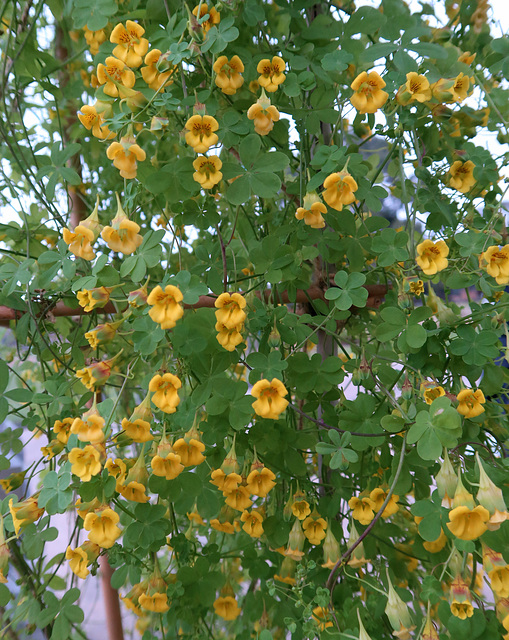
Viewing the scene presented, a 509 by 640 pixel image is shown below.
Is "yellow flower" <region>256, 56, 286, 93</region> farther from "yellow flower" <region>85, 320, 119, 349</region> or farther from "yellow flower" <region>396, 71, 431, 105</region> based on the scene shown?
"yellow flower" <region>85, 320, 119, 349</region>

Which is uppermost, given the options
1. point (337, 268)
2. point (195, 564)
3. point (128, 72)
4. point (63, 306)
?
point (128, 72)

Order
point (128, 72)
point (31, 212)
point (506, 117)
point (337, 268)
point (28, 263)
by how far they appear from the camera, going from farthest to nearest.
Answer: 1. point (31, 212)
2. point (337, 268)
3. point (506, 117)
4. point (28, 263)
5. point (128, 72)

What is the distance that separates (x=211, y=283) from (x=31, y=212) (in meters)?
0.81

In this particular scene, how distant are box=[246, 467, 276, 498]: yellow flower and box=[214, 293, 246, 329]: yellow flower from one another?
0.24 meters

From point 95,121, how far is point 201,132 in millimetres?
207

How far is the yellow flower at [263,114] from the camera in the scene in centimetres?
78

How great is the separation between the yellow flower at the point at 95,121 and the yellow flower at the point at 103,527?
56 centimetres

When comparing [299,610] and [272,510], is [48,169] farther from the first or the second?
[299,610]

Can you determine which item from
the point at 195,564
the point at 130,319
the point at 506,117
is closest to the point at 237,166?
the point at 130,319

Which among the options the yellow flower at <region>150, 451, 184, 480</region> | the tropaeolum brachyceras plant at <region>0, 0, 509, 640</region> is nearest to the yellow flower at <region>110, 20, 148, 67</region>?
the tropaeolum brachyceras plant at <region>0, 0, 509, 640</region>

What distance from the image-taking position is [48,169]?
104cm

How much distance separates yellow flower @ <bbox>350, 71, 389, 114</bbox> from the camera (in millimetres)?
767

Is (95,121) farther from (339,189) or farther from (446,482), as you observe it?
(446,482)

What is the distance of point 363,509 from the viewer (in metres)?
0.90
